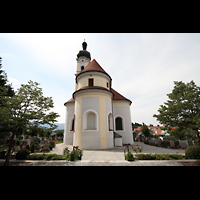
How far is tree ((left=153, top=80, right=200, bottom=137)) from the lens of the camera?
8.55m

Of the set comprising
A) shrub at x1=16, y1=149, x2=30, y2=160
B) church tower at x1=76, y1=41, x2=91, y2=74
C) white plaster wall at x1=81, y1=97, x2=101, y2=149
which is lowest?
shrub at x1=16, y1=149, x2=30, y2=160

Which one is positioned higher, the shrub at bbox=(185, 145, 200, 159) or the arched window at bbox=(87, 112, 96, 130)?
the arched window at bbox=(87, 112, 96, 130)

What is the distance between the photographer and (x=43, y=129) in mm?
7293

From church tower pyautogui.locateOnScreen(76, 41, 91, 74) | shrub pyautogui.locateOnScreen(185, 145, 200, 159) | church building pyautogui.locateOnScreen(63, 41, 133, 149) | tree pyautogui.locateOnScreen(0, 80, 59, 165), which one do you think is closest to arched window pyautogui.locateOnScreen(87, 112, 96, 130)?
church building pyautogui.locateOnScreen(63, 41, 133, 149)

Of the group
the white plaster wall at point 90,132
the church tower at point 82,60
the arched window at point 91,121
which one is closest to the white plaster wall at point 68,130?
the arched window at point 91,121

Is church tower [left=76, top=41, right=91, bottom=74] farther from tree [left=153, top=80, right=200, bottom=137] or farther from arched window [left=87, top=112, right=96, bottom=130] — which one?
tree [left=153, top=80, right=200, bottom=137]

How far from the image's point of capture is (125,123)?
17766 millimetres

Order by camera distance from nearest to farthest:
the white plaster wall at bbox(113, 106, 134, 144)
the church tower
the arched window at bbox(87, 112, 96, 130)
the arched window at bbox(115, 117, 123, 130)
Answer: the arched window at bbox(87, 112, 96, 130) → the white plaster wall at bbox(113, 106, 134, 144) → the arched window at bbox(115, 117, 123, 130) → the church tower

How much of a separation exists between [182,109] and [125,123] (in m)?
9.77

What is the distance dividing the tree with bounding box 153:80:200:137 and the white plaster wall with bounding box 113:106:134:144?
7.75 metres

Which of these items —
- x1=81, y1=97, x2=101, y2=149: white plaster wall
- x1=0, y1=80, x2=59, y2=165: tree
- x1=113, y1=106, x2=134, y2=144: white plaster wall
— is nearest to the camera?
x1=0, y1=80, x2=59, y2=165: tree
